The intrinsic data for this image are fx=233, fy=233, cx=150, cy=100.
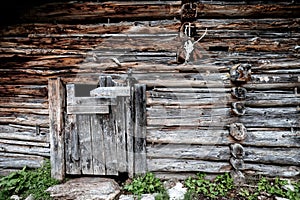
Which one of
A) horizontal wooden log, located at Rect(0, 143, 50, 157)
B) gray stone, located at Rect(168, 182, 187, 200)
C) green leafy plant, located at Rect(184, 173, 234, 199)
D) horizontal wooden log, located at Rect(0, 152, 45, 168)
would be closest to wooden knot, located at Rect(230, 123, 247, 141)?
green leafy plant, located at Rect(184, 173, 234, 199)

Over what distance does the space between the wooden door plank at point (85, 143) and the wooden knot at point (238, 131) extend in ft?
7.43

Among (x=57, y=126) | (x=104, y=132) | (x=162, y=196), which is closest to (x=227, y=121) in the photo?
(x=162, y=196)

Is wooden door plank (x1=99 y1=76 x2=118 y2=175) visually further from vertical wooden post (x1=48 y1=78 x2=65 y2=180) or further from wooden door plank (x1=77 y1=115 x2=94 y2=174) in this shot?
vertical wooden post (x1=48 y1=78 x2=65 y2=180)

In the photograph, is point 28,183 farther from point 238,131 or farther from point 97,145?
point 238,131

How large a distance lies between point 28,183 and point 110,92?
2.03m

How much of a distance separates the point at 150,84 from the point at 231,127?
1.43 meters

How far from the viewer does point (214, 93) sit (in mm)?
3658

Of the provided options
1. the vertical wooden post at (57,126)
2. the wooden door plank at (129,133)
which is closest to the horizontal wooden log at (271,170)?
the wooden door plank at (129,133)

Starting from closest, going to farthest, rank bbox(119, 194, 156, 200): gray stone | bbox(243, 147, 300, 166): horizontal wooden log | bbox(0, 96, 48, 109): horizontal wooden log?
bbox(119, 194, 156, 200): gray stone, bbox(243, 147, 300, 166): horizontal wooden log, bbox(0, 96, 48, 109): horizontal wooden log

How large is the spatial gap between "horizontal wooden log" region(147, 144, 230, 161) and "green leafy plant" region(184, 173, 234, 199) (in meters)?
0.30

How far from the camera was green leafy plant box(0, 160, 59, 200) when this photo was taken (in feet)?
11.9

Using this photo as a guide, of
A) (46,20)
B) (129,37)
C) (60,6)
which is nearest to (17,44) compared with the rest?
(46,20)

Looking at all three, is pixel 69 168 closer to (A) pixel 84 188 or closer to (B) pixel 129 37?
(A) pixel 84 188

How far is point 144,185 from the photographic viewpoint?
364 centimetres
